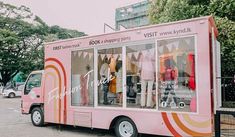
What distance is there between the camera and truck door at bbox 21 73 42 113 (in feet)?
36.0

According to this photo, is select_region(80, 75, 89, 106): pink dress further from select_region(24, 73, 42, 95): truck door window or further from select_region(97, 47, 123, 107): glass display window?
select_region(24, 73, 42, 95): truck door window

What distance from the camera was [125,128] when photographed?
8.27 metres

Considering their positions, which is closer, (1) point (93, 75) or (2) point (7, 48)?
(1) point (93, 75)

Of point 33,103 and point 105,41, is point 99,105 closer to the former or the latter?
point 105,41

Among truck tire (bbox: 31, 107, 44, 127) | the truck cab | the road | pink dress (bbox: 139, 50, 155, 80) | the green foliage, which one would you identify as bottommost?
the road

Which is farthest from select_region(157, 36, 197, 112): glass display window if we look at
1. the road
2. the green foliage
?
the green foliage

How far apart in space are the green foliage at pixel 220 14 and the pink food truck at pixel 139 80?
4555 mm

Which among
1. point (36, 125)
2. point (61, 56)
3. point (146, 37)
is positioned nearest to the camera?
point (146, 37)

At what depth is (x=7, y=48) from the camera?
36000 mm

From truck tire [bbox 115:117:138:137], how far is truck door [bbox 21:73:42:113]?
3670mm

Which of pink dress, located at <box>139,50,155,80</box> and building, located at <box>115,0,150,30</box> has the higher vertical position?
building, located at <box>115,0,150,30</box>

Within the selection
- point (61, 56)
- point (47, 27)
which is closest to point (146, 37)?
point (61, 56)

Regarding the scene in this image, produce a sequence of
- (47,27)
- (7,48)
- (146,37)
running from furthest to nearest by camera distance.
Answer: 1. (47,27)
2. (7,48)
3. (146,37)

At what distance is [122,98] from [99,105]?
810 mm
